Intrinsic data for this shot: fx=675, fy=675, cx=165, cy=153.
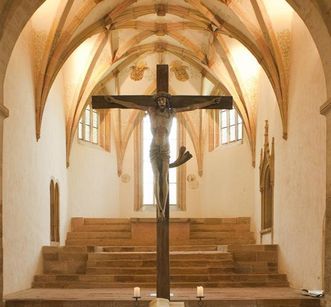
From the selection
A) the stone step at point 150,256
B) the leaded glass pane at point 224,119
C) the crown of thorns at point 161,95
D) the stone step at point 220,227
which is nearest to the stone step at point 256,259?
the stone step at point 150,256

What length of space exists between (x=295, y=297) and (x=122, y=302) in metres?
3.02

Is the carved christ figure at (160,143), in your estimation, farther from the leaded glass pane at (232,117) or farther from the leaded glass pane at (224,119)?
the leaded glass pane at (224,119)

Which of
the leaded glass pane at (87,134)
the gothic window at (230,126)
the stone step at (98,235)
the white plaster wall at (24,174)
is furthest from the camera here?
the leaded glass pane at (87,134)

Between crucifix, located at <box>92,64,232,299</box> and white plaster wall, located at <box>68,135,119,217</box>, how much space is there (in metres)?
11.2

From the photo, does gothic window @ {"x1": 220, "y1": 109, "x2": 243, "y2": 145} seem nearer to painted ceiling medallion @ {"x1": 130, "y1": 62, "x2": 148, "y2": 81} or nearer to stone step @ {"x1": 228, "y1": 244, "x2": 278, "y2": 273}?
painted ceiling medallion @ {"x1": 130, "y1": 62, "x2": 148, "y2": 81}

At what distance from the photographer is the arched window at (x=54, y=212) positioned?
1772cm

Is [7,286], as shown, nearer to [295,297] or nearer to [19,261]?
[19,261]

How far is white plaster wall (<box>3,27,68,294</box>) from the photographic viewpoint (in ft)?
42.2

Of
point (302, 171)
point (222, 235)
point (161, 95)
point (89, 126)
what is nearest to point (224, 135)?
point (222, 235)

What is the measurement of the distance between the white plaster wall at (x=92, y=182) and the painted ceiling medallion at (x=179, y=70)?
3566 millimetres

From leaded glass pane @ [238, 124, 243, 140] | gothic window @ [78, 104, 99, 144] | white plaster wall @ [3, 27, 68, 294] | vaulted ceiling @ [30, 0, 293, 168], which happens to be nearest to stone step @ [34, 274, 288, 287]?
white plaster wall @ [3, 27, 68, 294]

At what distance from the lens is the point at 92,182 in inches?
881

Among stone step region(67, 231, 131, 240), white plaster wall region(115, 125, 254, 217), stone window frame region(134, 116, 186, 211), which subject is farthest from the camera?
stone window frame region(134, 116, 186, 211)

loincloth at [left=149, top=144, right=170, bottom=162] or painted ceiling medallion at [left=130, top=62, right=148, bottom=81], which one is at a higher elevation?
painted ceiling medallion at [left=130, top=62, right=148, bottom=81]
